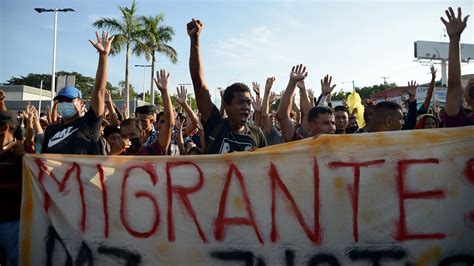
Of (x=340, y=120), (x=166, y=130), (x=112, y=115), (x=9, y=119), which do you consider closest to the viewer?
(x=9, y=119)

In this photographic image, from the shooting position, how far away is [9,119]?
125 inches

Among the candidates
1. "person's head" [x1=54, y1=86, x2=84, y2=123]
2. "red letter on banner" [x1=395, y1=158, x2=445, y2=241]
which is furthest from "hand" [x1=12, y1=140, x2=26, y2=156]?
"red letter on banner" [x1=395, y1=158, x2=445, y2=241]

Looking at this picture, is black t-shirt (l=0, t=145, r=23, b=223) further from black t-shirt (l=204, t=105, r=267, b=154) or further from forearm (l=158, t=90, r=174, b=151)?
black t-shirt (l=204, t=105, r=267, b=154)

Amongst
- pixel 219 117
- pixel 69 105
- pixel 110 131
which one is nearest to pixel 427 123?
pixel 219 117

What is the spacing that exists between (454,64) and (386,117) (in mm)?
716

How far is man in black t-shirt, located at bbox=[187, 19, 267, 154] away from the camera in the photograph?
3.33 metres

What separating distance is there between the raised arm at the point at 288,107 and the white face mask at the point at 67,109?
1924mm

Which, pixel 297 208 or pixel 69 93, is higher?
pixel 69 93

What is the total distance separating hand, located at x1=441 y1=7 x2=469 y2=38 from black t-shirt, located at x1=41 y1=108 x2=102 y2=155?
3.06 metres

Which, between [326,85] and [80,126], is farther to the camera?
[326,85]

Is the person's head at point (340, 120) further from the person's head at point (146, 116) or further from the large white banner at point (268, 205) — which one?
the person's head at point (146, 116)

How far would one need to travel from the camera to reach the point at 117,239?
3.06 m

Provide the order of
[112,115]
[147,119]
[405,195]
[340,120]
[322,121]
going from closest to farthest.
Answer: [405,195] < [322,121] < [340,120] < [147,119] < [112,115]

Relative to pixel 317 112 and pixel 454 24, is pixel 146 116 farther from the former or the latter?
pixel 454 24
